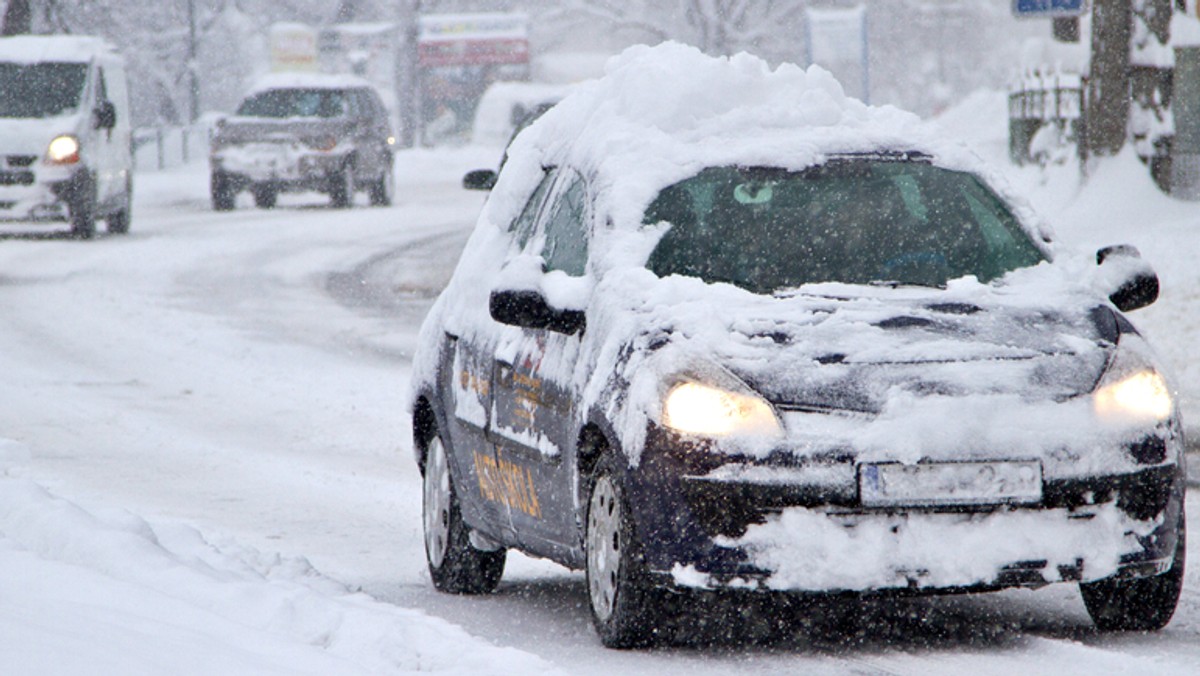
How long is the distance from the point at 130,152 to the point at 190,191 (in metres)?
10.5

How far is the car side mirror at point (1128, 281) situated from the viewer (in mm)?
6766

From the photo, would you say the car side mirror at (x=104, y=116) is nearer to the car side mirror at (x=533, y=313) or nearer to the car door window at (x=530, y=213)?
the car door window at (x=530, y=213)

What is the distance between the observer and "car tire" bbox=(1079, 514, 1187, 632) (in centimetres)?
624

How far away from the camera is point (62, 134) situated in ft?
82.7

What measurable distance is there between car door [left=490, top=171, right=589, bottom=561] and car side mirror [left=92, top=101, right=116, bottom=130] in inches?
770

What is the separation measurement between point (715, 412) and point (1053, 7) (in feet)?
38.5

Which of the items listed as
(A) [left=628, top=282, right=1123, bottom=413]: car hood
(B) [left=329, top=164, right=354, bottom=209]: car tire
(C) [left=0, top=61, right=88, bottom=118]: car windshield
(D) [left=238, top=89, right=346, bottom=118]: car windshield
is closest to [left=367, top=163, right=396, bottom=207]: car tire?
(B) [left=329, top=164, right=354, bottom=209]: car tire

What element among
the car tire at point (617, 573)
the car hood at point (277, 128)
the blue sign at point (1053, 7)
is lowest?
the car hood at point (277, 128)

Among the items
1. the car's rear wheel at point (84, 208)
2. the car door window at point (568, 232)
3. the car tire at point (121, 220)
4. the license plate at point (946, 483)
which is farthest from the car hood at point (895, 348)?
the car tire at point (121, 220)

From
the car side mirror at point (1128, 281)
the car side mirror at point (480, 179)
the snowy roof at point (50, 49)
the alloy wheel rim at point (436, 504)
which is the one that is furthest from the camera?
the snowy roof at point (50, 49)

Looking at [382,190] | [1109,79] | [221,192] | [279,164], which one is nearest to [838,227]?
[1109,79]

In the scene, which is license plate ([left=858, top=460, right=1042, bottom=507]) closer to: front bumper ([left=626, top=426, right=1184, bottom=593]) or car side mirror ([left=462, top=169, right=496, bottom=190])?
front bumper ([left=626, top=426, right=1184, bottom=593])

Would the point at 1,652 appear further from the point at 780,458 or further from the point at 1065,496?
the point at 1065,496

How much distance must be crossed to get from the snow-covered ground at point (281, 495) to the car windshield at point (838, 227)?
3.29 ft
